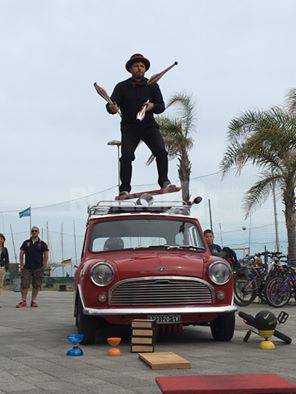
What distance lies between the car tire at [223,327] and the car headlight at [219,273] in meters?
0.50

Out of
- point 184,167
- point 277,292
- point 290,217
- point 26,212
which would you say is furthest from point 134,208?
point 26,212

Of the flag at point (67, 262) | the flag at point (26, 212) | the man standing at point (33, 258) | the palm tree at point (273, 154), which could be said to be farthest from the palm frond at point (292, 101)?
the flag at point (67, 262)

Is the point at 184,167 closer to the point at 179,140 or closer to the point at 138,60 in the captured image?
the point at 179,140

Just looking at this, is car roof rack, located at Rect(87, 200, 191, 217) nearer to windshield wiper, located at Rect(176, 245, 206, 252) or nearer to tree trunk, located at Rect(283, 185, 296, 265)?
windshield wiper, located at Rect(176, 245, 206, 252)

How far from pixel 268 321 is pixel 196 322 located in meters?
0.90

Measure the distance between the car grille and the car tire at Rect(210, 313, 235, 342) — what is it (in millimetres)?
671

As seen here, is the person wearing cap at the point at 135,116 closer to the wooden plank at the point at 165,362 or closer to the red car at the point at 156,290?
the red car at the point at 156,290

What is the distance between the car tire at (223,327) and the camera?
807cm

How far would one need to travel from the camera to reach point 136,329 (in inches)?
283

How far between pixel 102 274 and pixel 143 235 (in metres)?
1.30

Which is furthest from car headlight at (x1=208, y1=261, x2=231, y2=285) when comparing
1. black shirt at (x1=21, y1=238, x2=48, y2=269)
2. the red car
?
black shirt at (x1=21, y1=238, x2=48, y2=269)

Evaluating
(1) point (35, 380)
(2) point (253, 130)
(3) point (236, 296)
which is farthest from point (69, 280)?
(1) point (35, 380)

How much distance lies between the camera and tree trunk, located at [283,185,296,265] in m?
19.5

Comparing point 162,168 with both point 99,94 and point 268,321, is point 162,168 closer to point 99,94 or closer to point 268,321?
point 99,94
